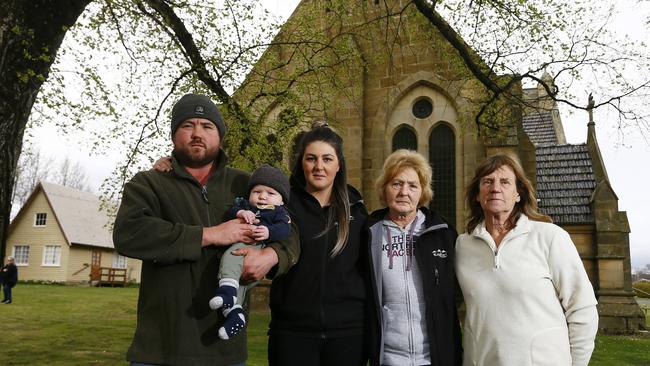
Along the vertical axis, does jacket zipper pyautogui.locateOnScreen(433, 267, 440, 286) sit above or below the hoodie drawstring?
below

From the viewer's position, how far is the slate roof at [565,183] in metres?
17.1

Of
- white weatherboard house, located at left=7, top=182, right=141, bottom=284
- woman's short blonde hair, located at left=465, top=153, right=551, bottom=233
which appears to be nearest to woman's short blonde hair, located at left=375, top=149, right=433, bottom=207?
woman's short blonde hair, located at left=465, top=153, right=551, bottom=233

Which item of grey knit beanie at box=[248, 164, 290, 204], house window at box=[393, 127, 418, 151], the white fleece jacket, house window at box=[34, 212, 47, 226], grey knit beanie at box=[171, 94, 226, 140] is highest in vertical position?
house window at box=[393, 127, 418, 151]

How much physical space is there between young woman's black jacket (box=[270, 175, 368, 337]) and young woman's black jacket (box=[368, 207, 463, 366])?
104 millimetres

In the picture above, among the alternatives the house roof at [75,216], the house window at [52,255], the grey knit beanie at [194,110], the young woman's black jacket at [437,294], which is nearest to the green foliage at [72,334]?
the young woman's black jacket at [437,294]

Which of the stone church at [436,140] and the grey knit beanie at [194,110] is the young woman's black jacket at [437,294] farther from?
the stone church at [436,140]

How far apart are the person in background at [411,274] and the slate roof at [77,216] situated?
41.9 metres

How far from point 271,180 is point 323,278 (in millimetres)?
697

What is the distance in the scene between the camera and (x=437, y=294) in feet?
11.2

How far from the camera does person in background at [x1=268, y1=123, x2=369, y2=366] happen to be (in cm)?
331

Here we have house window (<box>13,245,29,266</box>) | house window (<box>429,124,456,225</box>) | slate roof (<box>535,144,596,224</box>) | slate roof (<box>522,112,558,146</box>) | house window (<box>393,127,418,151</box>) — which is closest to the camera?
house window (<box>429,124,456,225</box>)

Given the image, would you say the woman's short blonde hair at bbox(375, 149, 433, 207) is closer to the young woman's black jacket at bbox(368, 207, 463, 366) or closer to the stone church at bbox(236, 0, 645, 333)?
the young woman's black jacket at bbox(368, 207, 463, 366)

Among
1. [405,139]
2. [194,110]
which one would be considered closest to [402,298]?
[194,110]

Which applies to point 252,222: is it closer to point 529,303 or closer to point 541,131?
point 529,303
